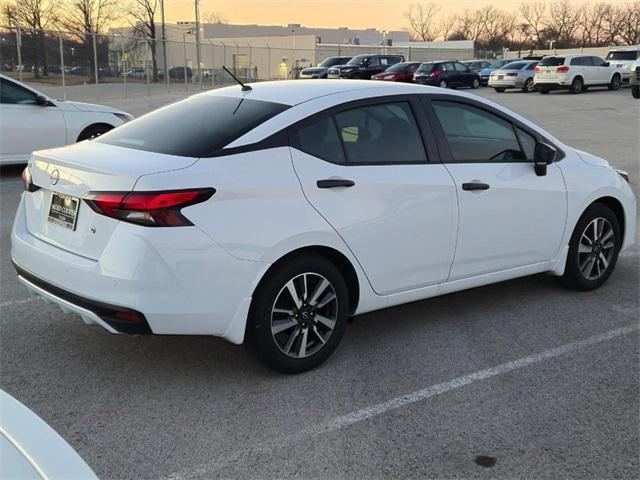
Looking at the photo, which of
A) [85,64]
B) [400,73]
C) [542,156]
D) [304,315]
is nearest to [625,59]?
[400,73]

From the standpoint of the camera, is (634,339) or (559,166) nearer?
(634,339)

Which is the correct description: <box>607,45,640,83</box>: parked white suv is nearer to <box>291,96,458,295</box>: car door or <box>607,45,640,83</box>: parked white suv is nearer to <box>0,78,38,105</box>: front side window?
<box>0,78,38,105</box>: front side window

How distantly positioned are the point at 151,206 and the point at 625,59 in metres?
39.3

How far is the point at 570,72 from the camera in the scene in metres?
32.6

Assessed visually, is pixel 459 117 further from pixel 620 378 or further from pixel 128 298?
pixel 128 298

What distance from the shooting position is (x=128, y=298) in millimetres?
3404

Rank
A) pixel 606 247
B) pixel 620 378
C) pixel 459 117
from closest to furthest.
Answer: pixel 620 378 < pixel 459 117 < pixel 606 247

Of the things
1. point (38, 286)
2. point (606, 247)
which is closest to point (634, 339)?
point (606, 247)

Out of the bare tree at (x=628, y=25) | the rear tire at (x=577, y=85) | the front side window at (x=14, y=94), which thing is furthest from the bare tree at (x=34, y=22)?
the bare tree at (x=628, y=25)

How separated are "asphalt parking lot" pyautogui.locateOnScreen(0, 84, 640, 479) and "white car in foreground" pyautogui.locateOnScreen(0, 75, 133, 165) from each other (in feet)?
18.4

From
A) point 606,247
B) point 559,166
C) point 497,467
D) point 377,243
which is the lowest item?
point 497,467

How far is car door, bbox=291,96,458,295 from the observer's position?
3930 mm

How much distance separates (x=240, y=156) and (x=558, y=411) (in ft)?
7.00

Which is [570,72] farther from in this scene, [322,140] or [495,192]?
[322,140]
